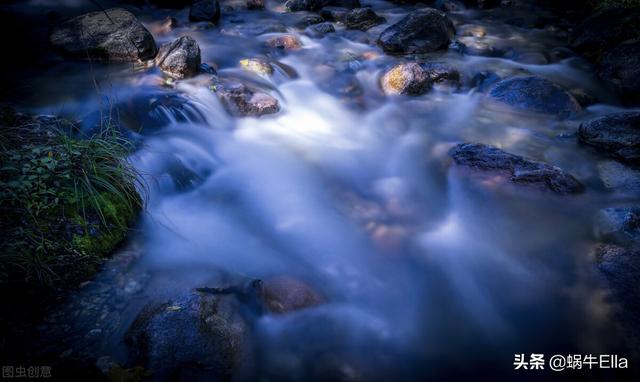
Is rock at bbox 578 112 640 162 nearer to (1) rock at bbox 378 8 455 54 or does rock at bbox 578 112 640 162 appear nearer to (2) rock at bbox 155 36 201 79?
(1) rock at bbox 378 8 455 54

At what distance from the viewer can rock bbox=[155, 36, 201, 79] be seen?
6.55m

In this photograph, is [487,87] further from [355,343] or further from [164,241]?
[164,241]

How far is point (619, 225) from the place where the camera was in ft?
12.8

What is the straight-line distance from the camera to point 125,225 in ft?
11.8

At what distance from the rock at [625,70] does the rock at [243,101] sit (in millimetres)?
6509

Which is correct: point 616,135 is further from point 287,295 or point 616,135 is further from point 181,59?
point 181,59

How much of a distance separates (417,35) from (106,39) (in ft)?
21.8

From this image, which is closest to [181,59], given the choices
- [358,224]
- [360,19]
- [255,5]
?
[358,224]

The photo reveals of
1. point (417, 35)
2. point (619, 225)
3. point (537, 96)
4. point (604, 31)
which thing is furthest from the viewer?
point (417, 35)

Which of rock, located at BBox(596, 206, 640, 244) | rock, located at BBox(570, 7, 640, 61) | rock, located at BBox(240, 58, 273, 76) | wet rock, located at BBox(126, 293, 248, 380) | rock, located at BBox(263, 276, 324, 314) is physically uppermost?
rock, located at BBox(570, 7, 640, 61)

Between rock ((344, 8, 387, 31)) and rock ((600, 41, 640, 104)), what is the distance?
5.52m

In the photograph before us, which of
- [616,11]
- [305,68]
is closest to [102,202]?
[305,68]

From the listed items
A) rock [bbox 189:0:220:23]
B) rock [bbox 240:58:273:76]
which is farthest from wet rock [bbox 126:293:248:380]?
rock [bbox 189:0:220:23]

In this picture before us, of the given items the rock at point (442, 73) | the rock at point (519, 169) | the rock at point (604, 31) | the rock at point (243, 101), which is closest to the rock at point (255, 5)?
the rock at point (243, 101)
